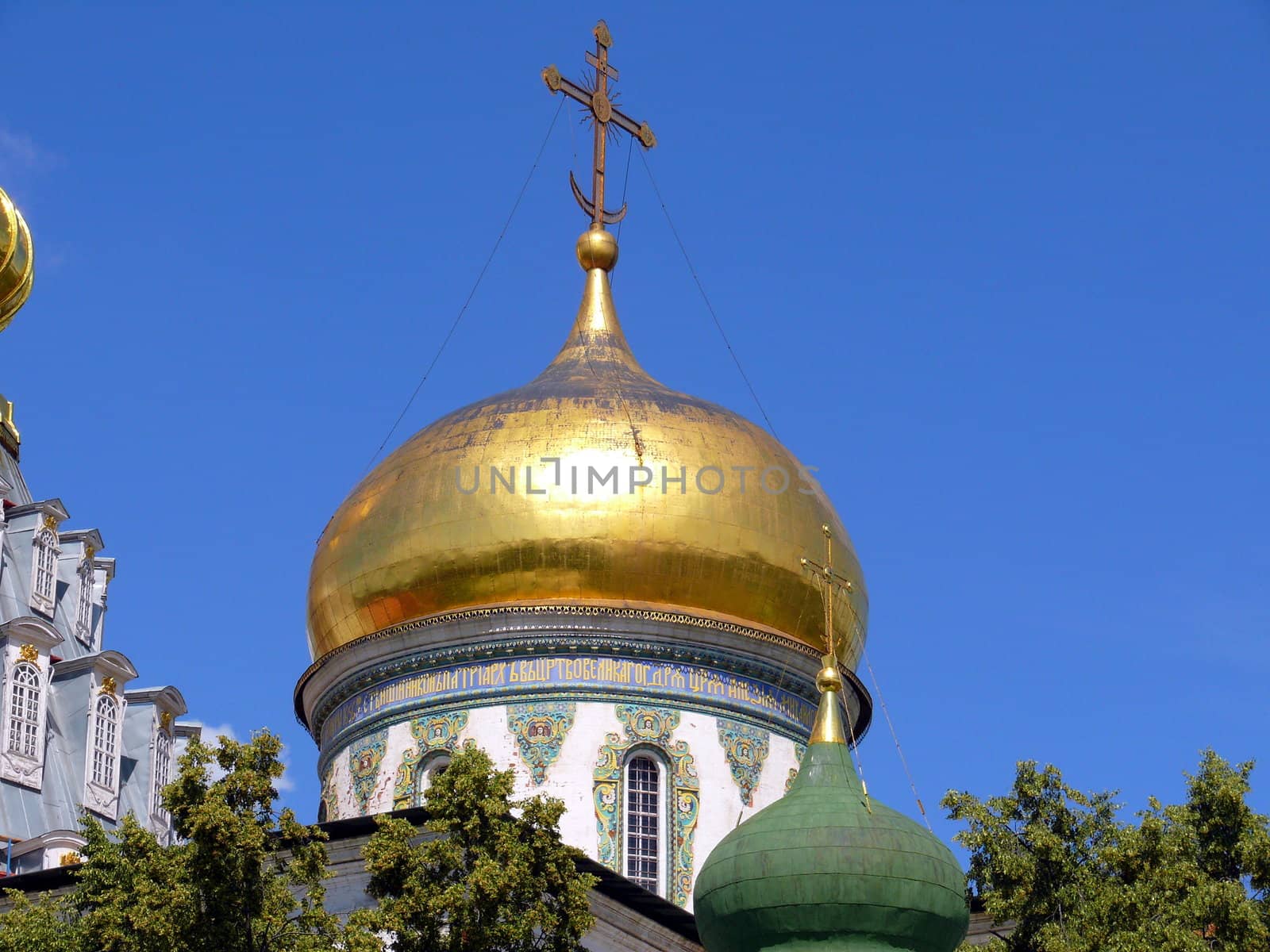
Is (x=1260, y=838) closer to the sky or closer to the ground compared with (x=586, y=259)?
closer to the ground

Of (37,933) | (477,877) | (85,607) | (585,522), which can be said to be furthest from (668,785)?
(37,933)

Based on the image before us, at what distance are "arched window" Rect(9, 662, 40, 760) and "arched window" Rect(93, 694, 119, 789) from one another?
844 mm

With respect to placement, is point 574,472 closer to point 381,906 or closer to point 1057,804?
point 1057,804

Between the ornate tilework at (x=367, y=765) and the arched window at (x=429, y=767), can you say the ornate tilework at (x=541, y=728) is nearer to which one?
the arched window at (x=429, y=767)

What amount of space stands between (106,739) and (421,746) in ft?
13.0

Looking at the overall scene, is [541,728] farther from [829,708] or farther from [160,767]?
[160,767]

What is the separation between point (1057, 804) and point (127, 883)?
353 inches

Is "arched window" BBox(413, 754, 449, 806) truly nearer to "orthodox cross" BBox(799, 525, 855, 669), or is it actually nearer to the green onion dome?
"orthodox cross" BBox(799, 525, 855, 669)

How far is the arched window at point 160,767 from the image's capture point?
32.8 m

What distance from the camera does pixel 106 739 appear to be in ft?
104

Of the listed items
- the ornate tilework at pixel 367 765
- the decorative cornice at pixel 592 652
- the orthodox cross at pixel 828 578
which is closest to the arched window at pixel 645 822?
the decorative cornice at pixel 592 652

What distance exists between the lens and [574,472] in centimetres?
3045

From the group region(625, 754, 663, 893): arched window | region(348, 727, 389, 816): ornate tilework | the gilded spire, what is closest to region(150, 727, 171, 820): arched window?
region(348, 727, 389, 816): ornate tilework

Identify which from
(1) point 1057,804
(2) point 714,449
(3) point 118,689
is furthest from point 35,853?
(1) point 1057,804
